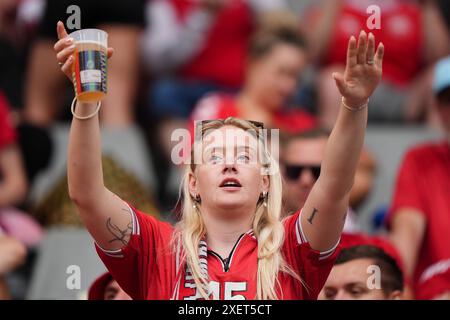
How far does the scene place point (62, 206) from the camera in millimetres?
4707

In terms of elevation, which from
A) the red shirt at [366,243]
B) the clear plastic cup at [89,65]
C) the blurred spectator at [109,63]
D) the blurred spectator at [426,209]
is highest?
the blurred spectator at [109,63]

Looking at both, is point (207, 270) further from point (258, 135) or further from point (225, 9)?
point (225, 9)

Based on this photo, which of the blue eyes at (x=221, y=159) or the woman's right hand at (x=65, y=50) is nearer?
the woman's right hand at (x=65, y=50)

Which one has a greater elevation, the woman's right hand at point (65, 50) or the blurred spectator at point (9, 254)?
the woman's right hand at point (65, 50)

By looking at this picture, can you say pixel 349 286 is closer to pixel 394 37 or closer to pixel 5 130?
pixel 5 130

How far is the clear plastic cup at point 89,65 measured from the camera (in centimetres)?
263

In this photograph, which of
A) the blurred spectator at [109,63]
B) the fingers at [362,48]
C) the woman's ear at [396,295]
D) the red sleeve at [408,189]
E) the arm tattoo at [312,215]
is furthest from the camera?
the blurred spectator at [109,63]

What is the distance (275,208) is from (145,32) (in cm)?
297

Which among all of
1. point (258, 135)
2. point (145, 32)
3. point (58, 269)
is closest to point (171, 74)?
point (145, 32)

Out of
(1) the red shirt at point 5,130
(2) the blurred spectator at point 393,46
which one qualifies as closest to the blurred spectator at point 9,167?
(1) the red shirt at point 5,130

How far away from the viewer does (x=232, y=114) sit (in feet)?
16.4

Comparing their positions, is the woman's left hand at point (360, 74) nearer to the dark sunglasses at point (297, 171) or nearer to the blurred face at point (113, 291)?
the blurred face at point (113, 291)

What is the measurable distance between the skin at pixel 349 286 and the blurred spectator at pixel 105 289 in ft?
2.11

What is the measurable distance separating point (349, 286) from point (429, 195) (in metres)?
1.32
